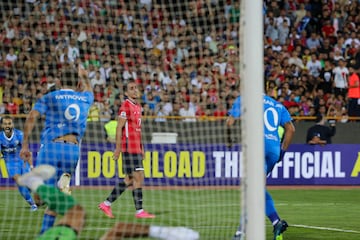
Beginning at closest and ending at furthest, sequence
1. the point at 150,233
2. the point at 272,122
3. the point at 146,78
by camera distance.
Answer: the point at 150,233 < the point at 272,122 < the point at 146,78

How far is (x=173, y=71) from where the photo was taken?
69.5ft

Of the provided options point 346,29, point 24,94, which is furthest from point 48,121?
point 346,29

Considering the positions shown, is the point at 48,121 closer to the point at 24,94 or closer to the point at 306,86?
the point at 24,94

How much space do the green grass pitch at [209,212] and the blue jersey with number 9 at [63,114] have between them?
1.57 metres

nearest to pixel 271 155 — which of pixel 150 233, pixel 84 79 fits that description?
pixel 84 79

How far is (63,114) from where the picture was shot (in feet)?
39.1

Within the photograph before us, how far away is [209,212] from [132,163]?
1543 mm

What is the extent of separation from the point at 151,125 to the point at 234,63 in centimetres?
312

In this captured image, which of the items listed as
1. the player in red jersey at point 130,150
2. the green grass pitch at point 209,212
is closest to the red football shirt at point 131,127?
the player in red jersey at point 130,150

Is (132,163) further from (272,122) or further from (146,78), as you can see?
(146,78)

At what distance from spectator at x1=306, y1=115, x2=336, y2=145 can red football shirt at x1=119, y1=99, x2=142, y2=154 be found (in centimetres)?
824

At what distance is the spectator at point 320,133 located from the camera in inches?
906

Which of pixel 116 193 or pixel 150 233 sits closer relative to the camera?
pixel 150 233

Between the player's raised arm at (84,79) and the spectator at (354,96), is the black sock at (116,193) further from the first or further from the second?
the spectator at (354,96)
